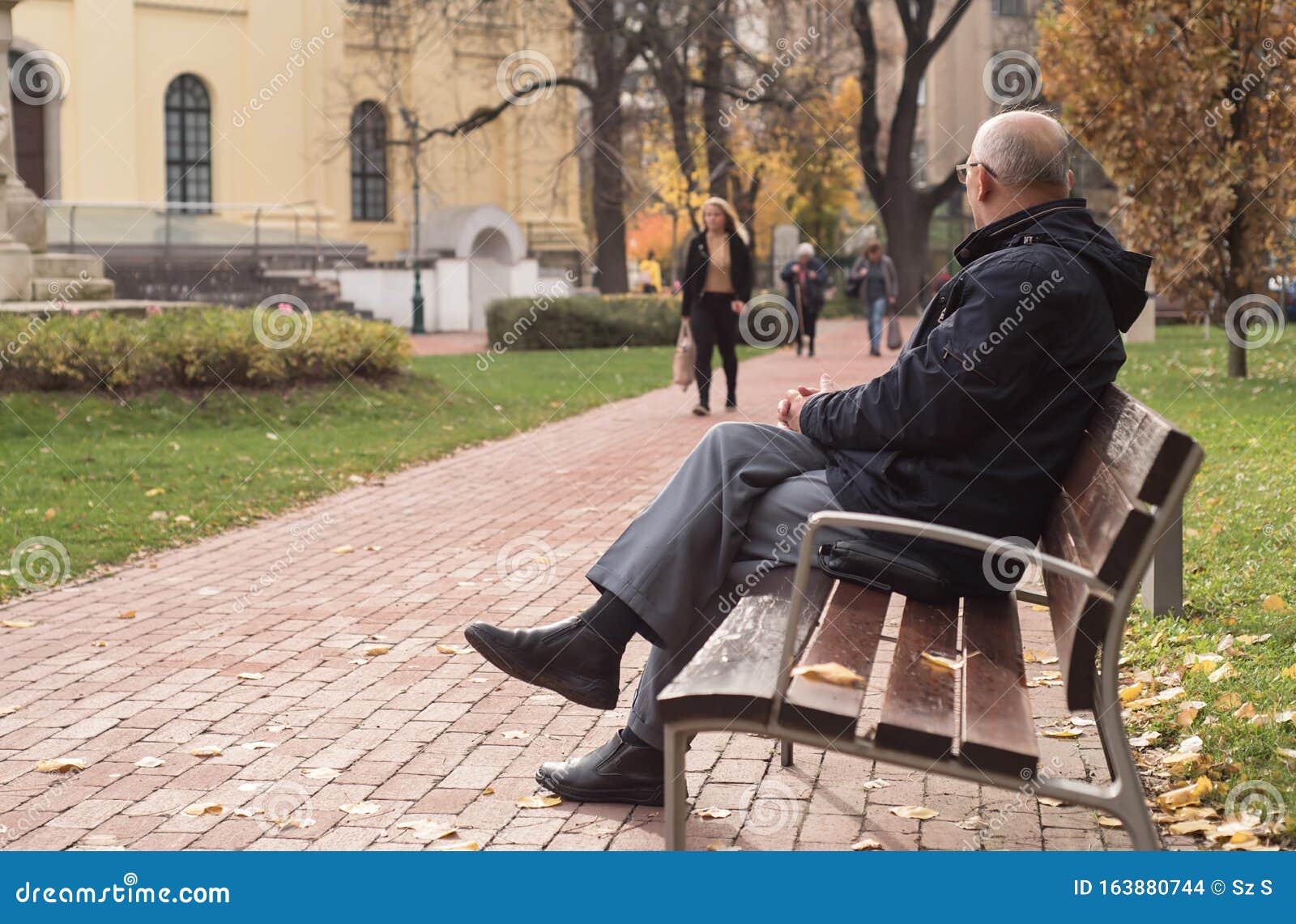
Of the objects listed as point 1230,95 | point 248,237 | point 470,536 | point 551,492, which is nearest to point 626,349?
point 248,237

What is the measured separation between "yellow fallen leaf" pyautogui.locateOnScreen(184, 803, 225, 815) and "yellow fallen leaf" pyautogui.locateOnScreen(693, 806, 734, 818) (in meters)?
1.25

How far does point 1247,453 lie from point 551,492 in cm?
455

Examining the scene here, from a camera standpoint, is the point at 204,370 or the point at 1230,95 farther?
the point at 1230,95

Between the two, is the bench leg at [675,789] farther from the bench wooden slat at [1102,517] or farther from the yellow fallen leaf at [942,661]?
the bench wooden slat at [1102,517]

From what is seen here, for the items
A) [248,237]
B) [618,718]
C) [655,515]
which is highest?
[248,237]

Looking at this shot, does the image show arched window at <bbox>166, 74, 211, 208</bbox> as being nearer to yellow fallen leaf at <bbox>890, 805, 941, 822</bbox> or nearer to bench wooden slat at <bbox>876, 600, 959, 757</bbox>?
yellow fallen leaf at <bbox>890, 805, 941, 822</bbox>

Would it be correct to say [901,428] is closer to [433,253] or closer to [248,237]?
[248,237]

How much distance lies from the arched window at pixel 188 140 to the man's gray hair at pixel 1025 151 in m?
37.3

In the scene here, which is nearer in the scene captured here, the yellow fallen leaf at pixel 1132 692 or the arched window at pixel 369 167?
the yellow fallen leaf at pixel 1132 692

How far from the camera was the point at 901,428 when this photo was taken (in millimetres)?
3752

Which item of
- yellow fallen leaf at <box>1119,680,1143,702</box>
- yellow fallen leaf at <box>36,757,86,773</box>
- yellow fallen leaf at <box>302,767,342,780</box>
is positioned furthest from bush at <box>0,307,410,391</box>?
yellow fallen leaf at <box>1119,680,1143,702</box>

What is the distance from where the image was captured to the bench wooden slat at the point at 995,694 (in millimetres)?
2908

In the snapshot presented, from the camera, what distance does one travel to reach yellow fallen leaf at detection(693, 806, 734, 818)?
13.1 feet

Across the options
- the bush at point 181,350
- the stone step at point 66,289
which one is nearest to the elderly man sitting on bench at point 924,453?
the bush at point 181,350
